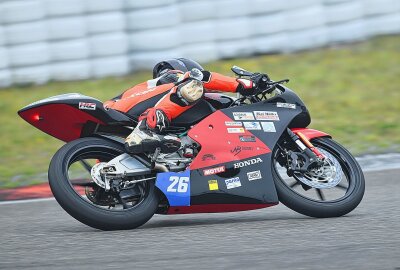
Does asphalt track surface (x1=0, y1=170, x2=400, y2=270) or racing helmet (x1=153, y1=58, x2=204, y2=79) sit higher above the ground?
racing helmet (x1=153, y1=58, x2=204, y2=79)

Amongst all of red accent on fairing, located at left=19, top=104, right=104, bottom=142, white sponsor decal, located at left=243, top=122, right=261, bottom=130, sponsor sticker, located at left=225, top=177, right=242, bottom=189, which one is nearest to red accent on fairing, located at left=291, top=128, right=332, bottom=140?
white sponsor decal, located at left=243, top=122, right=261, bottom=130

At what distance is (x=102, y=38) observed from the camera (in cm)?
1144

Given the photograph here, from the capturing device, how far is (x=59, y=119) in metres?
5.80

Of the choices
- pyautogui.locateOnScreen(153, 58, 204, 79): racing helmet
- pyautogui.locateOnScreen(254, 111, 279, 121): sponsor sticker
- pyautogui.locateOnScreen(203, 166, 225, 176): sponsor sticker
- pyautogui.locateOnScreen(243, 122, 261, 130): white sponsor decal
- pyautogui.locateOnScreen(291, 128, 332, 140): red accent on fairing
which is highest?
pyautogui.locateOnScreen(153, 58, 204, 79): racing helmet

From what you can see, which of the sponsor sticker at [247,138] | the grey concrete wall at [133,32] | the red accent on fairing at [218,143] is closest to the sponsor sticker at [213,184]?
the red accent on fairing at [218,143]

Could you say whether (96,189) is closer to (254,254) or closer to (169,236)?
(169,236)

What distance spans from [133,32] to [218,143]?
5899 millimetres

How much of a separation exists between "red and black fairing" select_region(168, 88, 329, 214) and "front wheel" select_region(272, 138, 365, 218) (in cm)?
11

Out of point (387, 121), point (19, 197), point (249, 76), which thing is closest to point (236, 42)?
point (387, 121)

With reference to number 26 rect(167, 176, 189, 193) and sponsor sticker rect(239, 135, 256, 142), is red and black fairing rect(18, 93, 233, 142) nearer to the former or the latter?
sponsor sticker rect(239, 135, 256, 142)

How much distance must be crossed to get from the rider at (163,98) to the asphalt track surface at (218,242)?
643 millimetres

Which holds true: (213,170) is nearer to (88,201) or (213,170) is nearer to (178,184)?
(178,184)

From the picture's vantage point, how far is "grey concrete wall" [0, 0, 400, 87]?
11.3 meters

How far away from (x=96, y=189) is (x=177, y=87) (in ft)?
2.94
